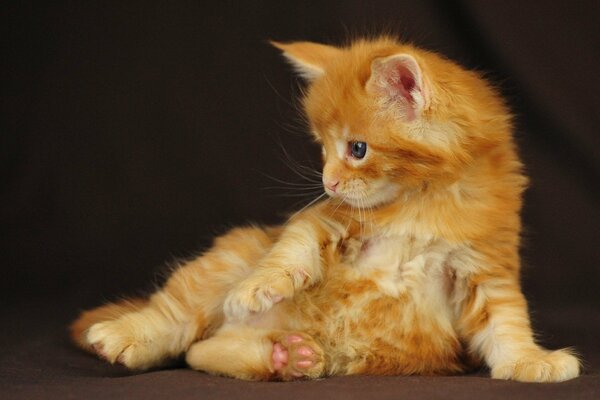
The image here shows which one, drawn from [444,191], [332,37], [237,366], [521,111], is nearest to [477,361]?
[444,191]

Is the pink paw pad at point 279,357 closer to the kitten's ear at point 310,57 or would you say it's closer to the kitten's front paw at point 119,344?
the kitten's front paw at point 119,344

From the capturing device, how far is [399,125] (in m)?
2.29

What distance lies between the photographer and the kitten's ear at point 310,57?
2570 millimetres

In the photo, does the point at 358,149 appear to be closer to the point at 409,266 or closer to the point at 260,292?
the point at 409,266

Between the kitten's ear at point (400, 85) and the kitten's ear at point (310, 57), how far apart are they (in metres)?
0.27

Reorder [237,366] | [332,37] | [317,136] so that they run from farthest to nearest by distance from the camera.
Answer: [332,37]
[317,136]
[237,366]

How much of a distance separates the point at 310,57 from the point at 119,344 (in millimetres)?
935

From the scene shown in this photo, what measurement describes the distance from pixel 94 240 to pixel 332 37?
1.18 meters

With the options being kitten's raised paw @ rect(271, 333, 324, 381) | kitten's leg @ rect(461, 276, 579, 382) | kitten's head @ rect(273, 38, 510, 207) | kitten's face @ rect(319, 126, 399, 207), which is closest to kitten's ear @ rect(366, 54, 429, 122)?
kitten's head @ rect(273, 38, 510, 207)

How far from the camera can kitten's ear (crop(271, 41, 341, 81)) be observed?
2.57 meters

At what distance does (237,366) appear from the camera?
235 centimetres

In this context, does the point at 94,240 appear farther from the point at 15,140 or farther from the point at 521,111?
the point at 521,111

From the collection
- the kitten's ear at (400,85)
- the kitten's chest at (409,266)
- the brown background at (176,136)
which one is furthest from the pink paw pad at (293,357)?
the brown background at (176,136)

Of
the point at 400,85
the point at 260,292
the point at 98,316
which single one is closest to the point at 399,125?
the point at 400,85
